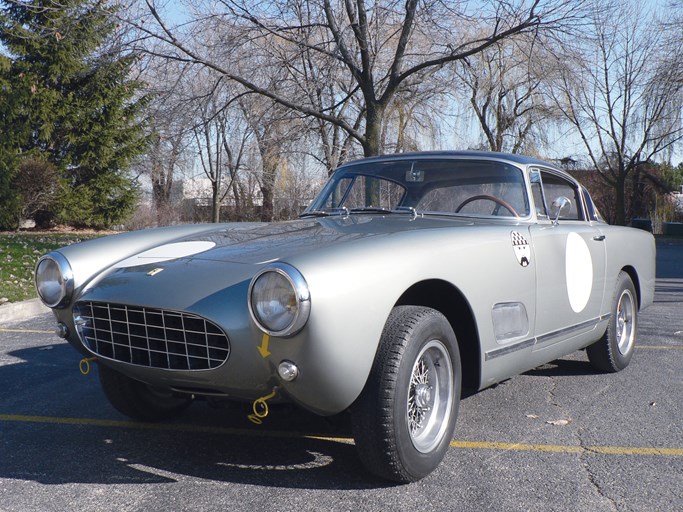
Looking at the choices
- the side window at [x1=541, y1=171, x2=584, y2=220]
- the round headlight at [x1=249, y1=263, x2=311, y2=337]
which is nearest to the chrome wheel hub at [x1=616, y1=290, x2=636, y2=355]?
the side window at [x1=541, y1=171, x2=584, y2=220]

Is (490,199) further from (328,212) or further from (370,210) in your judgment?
(328,212)

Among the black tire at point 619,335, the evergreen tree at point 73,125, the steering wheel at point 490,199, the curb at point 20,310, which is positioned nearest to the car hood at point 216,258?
the steering wheel at point 490,199

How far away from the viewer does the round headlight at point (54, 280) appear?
3.54m

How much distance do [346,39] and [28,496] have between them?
1265cm

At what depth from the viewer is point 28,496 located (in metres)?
3.04

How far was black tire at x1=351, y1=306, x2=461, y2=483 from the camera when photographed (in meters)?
2.98

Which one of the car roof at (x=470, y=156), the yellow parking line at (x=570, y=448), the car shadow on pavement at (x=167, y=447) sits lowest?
the yellow parking line at (x=570, y=448)

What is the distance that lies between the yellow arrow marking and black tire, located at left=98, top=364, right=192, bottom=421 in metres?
1.21

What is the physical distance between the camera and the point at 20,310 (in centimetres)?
812

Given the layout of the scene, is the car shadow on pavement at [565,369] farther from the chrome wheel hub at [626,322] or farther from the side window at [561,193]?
the side window at [561,193]

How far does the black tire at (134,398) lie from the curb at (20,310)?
4338 mm

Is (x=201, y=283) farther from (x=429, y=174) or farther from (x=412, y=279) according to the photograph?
(x=429, y=174)

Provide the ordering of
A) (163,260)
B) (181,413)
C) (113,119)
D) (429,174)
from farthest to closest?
(113,119)
(429,174)
(181,413)
(163,260)

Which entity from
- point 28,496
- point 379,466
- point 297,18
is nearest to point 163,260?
point 28,496
